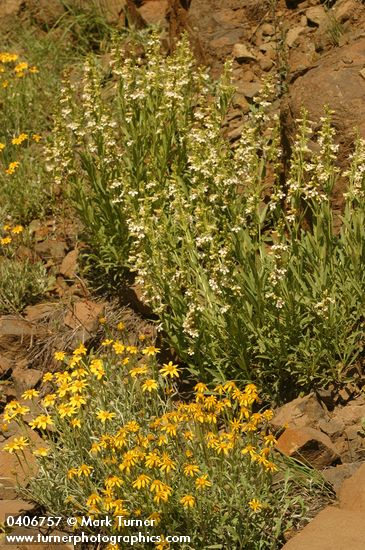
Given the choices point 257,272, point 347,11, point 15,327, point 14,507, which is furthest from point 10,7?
point 14,507

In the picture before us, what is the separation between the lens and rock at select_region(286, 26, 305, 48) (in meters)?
7.15

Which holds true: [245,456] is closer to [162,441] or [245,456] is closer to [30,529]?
[162,441]

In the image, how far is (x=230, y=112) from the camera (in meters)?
7.06

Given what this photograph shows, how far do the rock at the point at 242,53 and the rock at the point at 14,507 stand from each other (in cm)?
441

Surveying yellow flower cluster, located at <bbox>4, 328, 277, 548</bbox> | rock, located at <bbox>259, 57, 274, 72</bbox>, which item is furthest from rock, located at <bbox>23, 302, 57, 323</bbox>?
rock, located at <bbox>259, 57, 274, 72</bbox>

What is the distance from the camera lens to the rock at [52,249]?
6836mm

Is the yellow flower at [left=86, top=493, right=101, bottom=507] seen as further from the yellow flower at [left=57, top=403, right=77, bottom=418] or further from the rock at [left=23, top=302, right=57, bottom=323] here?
the rock at [left=23, top=302, right=57, bottom=323]

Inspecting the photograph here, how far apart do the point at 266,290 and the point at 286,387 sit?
23.3 inches

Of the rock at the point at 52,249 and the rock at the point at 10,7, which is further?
the rock at the point at 10,7

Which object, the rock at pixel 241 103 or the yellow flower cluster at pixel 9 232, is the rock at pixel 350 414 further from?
the rock at pixel 241 103

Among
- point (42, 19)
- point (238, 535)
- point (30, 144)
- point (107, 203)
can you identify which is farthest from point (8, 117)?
point (238, 535)

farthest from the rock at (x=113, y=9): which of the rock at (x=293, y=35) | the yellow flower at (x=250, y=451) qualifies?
the yellow flower at (x=250, y=451)

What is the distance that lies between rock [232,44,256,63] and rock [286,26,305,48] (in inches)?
14.2

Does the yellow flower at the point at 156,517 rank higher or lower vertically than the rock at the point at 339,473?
higher
